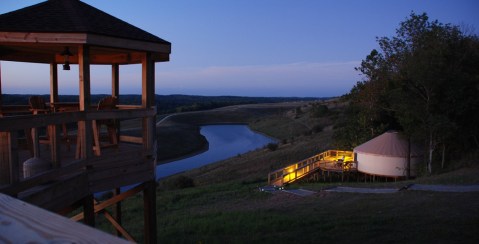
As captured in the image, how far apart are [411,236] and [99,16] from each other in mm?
6606

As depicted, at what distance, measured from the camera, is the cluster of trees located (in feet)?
63.6

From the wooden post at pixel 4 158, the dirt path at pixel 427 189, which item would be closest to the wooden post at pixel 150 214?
the wooden post at pixel 4 158

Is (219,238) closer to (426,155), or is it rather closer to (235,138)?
(426,155)

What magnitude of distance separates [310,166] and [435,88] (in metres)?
7.93

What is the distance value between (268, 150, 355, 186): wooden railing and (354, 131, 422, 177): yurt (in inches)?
45.5

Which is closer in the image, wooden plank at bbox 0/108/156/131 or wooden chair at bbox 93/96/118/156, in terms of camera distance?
wooden plank at bbox 0/108/156/131

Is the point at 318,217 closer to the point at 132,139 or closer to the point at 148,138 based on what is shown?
the point at 132,139

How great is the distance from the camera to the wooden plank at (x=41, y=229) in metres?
1.14

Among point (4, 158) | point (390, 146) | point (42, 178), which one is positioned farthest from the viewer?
point (390, 146)

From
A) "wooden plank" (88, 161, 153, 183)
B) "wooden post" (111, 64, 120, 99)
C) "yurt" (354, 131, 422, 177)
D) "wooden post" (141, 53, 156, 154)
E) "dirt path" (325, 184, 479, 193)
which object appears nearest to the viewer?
"wooden plank" (88, 161, 153, 183)

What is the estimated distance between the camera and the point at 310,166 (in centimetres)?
2388

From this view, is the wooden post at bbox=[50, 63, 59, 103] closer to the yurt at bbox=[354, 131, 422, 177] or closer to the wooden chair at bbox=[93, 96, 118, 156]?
the wooden chair at bbox=[93, 96, 118, 156]

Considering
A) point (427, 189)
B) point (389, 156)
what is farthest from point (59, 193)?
point (389, 156)

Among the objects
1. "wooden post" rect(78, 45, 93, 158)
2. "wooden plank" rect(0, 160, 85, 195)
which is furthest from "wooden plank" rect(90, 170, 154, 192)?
"wooden post" rect(78, 45, 93, 158)
